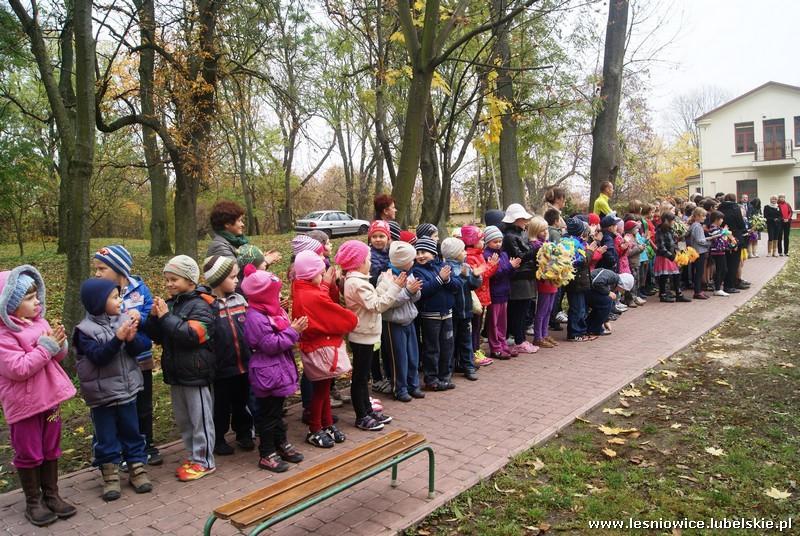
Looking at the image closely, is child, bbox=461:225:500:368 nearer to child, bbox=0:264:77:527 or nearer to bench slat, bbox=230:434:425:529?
bench slat, bbox=230:434:425:529

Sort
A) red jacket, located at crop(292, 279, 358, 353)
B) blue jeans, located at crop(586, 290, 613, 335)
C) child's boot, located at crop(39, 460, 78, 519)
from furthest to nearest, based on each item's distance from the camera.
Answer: blue jeans, located at crop(586, 290, 613, 335)
red jacket, located at crop(292, 279, 358, 353)
child's boot, located at crop(39, 460, 78, 519)

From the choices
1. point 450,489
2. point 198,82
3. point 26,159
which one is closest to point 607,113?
point 198,82

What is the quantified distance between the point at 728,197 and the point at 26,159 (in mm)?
20938

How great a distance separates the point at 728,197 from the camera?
1346 centimetres

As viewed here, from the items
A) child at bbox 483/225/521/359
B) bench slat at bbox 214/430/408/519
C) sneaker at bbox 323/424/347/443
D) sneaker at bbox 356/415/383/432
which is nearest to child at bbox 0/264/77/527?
bench slat at bbox 214/430/408/519

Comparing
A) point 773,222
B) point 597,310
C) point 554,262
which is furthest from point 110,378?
point 773,222

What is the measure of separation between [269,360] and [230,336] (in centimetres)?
38

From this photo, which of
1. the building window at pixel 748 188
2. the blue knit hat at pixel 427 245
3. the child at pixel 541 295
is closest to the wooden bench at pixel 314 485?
the blue knit hat at pixel 427 245

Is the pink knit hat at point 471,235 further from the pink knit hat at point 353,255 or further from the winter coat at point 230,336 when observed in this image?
the winter coat at point 230,336

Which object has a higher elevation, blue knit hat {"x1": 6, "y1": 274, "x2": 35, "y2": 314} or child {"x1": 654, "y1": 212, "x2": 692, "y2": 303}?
blue knit hat {"x1": 6, "y1": 274, "x2": 35, "y2": 314}

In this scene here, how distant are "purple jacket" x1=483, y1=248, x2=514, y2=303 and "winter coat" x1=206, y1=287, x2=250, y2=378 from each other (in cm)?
372

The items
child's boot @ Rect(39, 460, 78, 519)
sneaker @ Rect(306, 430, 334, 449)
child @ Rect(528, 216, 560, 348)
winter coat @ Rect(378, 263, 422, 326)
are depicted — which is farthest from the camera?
child @ Rect(528, 216, 560, 348)

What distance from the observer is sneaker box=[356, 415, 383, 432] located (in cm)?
543

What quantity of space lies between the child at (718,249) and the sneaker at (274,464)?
1064 cm
